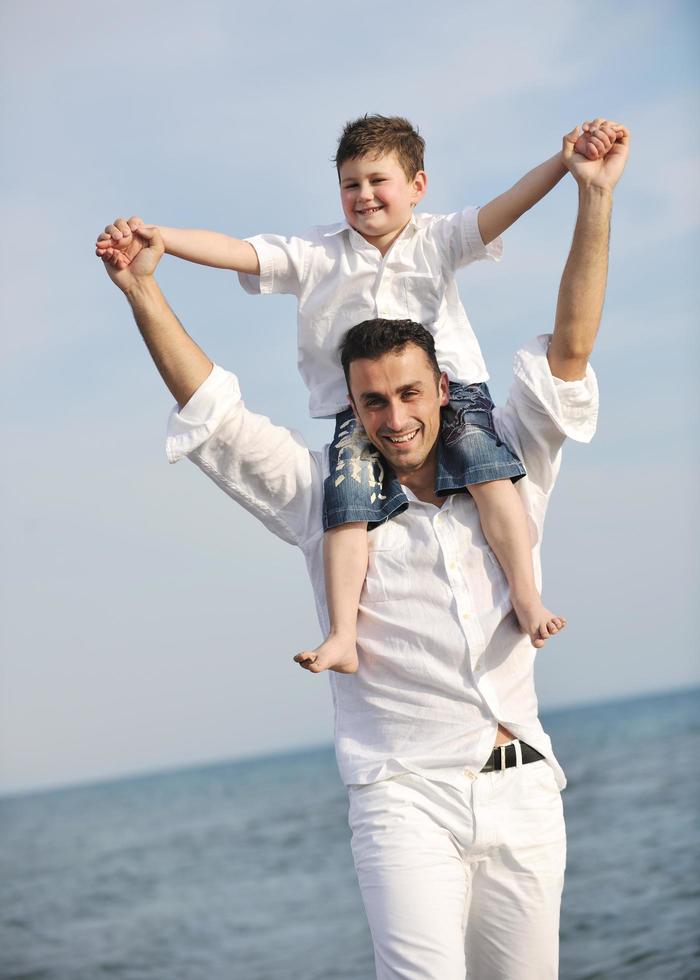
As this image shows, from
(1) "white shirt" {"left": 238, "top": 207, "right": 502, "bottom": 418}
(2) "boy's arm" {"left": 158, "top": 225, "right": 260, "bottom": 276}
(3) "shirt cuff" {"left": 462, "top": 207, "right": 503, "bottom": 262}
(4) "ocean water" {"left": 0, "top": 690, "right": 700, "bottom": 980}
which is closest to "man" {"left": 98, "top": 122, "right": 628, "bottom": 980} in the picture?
(2) "boy's arm" {"left": 158, "top": 225, "right": 260, "bottom": 276}

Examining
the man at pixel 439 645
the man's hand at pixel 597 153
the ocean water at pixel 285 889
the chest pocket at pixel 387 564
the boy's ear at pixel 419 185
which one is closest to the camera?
the man at pixel 439 645

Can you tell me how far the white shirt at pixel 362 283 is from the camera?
4367mm

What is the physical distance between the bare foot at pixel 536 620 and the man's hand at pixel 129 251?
1.47 meters

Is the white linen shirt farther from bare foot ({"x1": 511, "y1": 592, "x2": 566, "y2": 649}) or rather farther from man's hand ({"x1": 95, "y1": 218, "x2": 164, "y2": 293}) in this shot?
man's hand ({"x1": 95, "y1": 218, "x2": 164, "y2": 293})

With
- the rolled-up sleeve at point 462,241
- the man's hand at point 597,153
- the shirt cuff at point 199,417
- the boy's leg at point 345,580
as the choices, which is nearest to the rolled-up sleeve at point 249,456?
the shirt cuff at point 199,417

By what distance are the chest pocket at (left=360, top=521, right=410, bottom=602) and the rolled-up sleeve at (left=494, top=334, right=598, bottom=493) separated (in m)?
0.47

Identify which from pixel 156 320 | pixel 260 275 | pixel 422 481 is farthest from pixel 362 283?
pixel 156 320

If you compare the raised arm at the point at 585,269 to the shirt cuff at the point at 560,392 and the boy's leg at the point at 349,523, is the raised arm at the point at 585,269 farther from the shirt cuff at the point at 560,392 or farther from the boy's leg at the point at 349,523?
the boy's leg at the point at 349,523

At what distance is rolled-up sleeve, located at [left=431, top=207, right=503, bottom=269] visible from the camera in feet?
14.3

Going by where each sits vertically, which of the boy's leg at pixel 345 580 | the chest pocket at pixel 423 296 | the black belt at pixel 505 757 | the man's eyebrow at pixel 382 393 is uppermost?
the chest pocket at pixel 423 296

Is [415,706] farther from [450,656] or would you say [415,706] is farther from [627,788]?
[627,788]

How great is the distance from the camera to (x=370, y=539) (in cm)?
403

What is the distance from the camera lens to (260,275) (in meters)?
4.40

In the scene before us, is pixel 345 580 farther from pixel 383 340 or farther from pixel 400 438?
pixel 383 340
